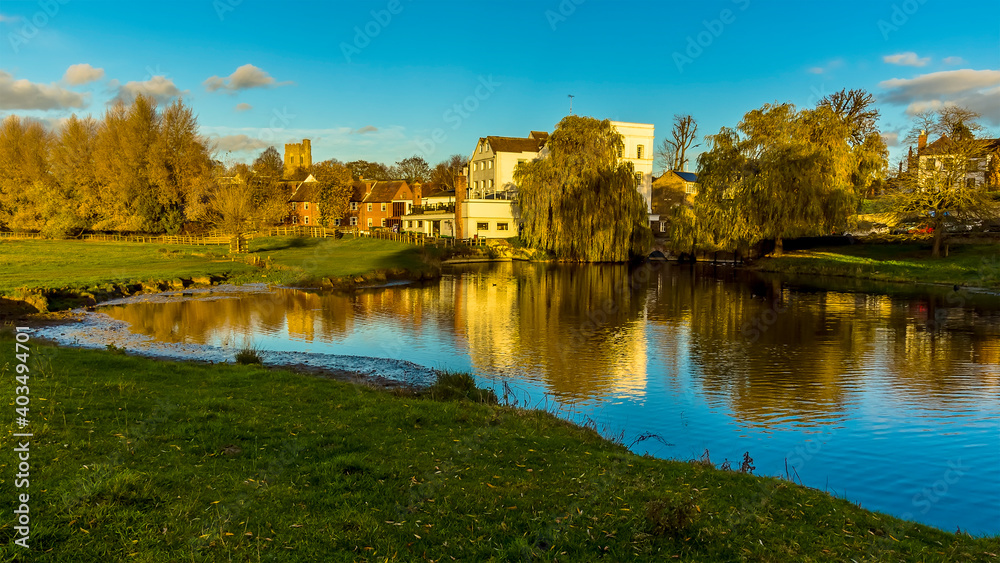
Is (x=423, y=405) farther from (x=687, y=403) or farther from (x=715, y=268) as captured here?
(x=715, y=268)

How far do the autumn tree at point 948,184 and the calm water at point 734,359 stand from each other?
9.97 metres

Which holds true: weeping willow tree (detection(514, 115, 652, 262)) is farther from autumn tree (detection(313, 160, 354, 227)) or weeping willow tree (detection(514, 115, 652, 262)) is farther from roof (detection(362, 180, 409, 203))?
roof (detection(362, 180, 409, 203))

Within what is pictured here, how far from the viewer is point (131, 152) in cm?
7231

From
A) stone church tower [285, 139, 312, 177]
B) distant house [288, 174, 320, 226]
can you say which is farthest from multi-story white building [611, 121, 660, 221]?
stone church tower [285, 139, 312, 177]

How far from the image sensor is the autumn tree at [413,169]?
476 ft

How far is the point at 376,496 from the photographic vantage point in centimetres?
711

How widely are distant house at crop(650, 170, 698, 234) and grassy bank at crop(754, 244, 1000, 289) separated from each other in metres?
29.7

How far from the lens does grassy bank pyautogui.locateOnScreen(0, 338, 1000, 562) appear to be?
593 cm

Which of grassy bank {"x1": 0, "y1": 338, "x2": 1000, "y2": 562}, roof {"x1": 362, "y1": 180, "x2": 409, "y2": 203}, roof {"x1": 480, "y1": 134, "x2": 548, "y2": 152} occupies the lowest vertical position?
grassy bank {"x1": 0, "y1": 338, "x2": 1000, "y2": 562}

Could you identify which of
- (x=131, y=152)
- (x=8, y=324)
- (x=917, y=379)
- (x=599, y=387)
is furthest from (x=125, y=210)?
(x=917, y=379)

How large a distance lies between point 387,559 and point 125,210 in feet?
268

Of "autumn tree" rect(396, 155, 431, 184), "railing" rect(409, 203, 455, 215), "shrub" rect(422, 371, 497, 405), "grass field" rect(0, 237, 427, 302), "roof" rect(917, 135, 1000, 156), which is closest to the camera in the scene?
"shrub" rect(422, 371, 497, 405)

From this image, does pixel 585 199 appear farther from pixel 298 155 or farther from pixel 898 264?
pixel 298 155

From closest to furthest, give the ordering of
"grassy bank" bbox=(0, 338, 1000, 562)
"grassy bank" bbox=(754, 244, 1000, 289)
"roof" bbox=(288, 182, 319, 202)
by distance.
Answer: "grassy bank" bbox=(0, 338, 1000, 562) < "grassy bank" bbox=(754, 244, 1000, 289) < "roof" bbox=(288, 182, 319, 202)
